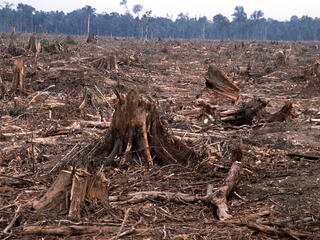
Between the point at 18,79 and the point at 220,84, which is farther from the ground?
the point at 220,84

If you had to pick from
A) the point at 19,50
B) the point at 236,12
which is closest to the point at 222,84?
the point at 19,50

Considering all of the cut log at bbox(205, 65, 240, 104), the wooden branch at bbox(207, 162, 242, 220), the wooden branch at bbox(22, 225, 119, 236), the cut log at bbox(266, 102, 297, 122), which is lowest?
the wooden branch at bbox(22, 225, 119, 236)

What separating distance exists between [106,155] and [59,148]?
3.81 feet

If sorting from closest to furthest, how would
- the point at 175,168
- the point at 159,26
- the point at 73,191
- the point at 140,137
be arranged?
the point at 73,191
the point at 175,168
the point at 140,137
the point at 159,26

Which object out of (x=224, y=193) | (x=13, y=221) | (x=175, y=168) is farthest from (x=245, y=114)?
(x=13, y=221)

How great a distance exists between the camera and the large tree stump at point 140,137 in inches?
192

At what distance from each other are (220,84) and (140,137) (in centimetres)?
493

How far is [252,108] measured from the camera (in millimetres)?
7309

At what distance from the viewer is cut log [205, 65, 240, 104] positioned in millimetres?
9297

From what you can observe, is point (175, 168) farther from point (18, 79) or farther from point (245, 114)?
point (18, 79)

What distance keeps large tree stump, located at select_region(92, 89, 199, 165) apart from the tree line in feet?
256

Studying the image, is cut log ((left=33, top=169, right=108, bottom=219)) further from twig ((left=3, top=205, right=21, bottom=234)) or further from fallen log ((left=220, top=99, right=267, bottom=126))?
fallen log ((left=220, top=99, right=267, bottom=126))

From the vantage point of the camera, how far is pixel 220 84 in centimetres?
947

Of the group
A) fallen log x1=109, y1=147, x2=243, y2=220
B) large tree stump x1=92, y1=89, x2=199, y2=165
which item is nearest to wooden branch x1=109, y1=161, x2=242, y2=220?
fallen log x1=109, y1=147, x2=243, y2=220
